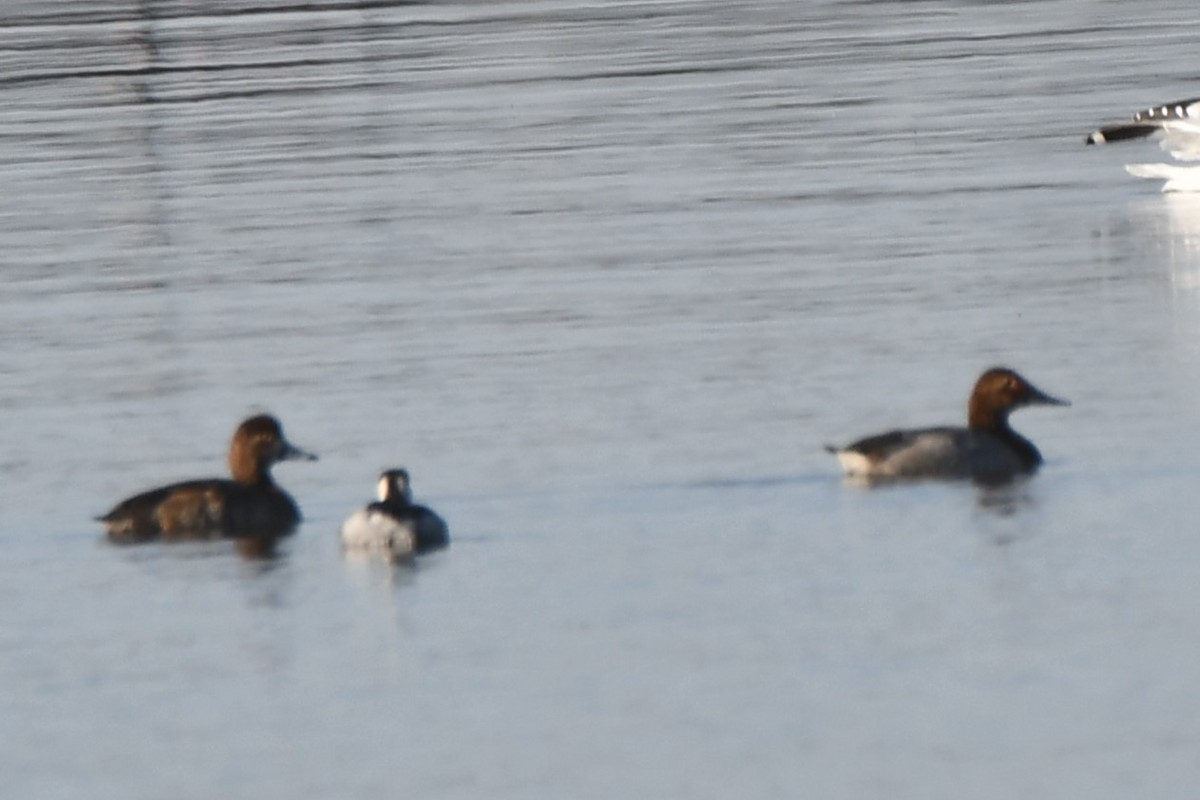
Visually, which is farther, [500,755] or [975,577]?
[975,577]

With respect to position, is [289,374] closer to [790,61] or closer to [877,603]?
[877,603]

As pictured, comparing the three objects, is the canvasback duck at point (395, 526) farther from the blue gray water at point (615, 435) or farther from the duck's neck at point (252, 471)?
the duck's neck at point (252, 471)

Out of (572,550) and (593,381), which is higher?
(593,381)

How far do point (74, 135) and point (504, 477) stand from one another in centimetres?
1805

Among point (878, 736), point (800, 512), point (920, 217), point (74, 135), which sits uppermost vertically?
point (74, 135)

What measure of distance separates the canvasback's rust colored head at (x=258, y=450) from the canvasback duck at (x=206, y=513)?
0.07 metres

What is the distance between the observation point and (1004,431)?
1386 centimetres

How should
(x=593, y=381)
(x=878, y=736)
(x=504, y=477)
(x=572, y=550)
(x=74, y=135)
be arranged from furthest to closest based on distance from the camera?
(x=74, y=135) < (x=593, y=381) < (x=504, y=477) < (x=572, y=550) < (x=878, y=736)

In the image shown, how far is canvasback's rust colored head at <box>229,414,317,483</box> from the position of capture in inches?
532

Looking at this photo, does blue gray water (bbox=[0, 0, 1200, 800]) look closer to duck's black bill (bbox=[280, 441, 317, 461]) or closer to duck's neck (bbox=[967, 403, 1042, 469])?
duck's neck (bbox=[967, 403, 1042, 469])

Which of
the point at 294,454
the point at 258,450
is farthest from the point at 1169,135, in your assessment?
the point at 258,450

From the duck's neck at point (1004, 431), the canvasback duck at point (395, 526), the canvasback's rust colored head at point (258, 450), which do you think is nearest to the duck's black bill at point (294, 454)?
the canvasback's rust colored head at point (258, 450)

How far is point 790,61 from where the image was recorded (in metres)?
34.0

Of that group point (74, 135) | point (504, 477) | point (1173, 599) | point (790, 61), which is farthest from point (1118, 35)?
point (1173, 599)
